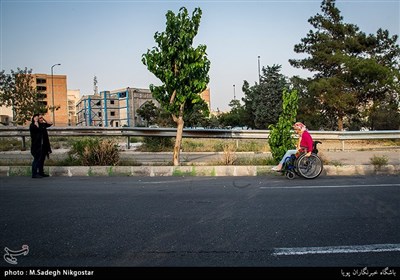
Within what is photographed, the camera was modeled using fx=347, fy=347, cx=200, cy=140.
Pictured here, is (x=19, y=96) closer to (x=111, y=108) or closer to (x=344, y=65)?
(x=111, y=108)

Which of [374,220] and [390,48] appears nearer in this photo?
[374,220]

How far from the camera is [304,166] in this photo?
29.1ft

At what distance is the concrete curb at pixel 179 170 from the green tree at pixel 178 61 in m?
0.69

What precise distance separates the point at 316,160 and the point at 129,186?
4.72 m

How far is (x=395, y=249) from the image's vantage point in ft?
11.9

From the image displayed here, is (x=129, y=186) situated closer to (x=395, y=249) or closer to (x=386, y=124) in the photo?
(x=395, y=249)

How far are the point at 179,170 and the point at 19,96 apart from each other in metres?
31.6

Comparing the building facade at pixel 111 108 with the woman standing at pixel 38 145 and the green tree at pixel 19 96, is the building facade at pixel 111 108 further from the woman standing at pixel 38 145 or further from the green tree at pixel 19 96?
the woman standing at pixel 38 145

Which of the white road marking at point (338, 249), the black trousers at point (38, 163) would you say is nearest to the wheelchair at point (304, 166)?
the white road marking at point (338, 249)

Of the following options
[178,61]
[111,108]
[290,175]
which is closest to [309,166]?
[290,175]

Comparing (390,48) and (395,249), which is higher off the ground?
(390,48)

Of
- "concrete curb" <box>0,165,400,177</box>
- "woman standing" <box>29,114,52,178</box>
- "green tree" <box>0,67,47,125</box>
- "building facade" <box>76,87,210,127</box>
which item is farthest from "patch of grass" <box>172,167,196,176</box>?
"green tree" <box>0,67,47,125</box>

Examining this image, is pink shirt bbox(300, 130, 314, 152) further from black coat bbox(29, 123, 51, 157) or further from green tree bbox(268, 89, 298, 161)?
black coat bbox(29, 123, 51, 157)
